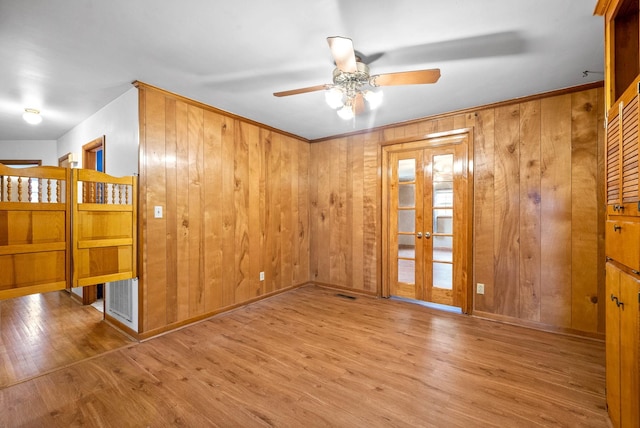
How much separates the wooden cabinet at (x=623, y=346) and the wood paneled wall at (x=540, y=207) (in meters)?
1.31

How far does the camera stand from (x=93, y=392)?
184cm

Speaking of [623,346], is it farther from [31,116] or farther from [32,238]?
[31,116]

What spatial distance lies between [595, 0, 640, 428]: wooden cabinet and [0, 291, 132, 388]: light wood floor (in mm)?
3525

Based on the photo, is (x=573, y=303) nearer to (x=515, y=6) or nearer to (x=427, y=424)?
(x=427, y=424)

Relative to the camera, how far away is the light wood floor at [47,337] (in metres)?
2.17

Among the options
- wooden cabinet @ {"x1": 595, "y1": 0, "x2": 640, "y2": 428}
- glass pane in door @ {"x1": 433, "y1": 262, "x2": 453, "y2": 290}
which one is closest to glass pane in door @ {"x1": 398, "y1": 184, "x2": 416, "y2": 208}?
glass pane in door @ {"x1": 433, "y1": 262, "x2": 453, "y2": 290}

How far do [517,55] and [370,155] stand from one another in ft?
6.67

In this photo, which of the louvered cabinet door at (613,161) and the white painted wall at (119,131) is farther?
the white painted wall at (119,131)

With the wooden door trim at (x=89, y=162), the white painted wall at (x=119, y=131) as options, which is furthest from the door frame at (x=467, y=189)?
the wooden door trim at (x=89, y=162)

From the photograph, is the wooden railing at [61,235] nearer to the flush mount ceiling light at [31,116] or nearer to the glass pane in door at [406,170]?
the flush mount ceiling light at [31,116]

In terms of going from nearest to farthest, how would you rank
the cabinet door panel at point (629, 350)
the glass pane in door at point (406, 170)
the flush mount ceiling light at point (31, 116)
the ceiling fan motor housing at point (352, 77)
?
the cabinet door panel at point (629, 350) → the ceiling fan motor housing at point (352, 77) → the flush mount ceiling light at point (31, 116) → the glass pane in door at point (406, 170)

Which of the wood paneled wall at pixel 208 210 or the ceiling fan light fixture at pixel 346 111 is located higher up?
the ceiling fan light fixture at pixel 346 111

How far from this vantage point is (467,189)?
3.19m

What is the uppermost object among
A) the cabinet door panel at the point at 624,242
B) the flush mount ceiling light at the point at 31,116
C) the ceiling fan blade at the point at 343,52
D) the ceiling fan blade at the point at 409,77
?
the flush mount ceiling light at the point at 31,116
